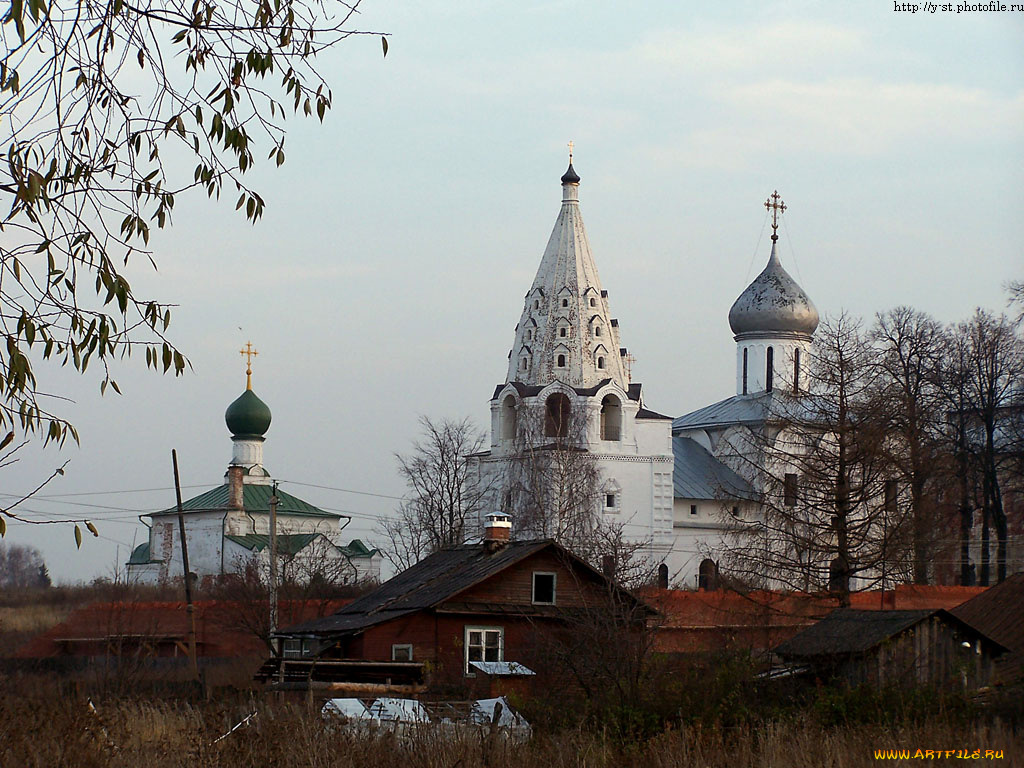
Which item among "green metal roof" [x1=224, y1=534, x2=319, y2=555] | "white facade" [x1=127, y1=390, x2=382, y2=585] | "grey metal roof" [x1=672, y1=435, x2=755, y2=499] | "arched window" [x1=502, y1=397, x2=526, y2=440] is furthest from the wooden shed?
"white facade" [x1=127, y1=390, x2=382, y2=585]

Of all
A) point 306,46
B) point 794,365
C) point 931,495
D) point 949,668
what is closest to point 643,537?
point 794,365

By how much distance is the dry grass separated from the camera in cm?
866

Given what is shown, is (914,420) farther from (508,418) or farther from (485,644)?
(508,418)

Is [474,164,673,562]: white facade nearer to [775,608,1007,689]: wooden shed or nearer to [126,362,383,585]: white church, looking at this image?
[126,362,383,585]: white church

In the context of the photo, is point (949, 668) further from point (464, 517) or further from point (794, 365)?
point (794, 365)

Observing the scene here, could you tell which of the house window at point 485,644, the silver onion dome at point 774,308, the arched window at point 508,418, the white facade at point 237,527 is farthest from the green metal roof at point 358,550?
the house window at point 485,644

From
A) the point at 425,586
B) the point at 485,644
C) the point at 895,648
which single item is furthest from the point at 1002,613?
the point at 425,586

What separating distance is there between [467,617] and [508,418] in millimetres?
25406

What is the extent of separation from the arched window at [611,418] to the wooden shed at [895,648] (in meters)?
27.9

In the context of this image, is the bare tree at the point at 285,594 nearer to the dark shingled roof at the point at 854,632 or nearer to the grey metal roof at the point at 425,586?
the grey metal roof at the point at 425,586

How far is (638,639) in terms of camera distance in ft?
56.3

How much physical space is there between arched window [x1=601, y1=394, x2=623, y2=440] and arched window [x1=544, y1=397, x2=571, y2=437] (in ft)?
4.68

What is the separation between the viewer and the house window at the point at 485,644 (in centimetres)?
2236

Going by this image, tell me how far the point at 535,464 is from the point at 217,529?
51.1ft
